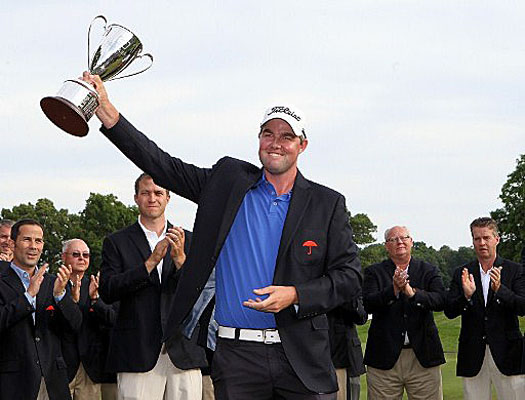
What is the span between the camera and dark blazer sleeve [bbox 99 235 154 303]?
805 cm

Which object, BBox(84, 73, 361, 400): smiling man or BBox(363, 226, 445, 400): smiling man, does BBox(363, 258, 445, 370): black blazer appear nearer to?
BBox(363, 226, 445, 400): smiling man

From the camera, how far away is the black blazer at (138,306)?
8.13m

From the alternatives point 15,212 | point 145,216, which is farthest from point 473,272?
point 15,212

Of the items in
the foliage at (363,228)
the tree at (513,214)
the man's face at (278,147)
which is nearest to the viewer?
the man's face at (278,147)

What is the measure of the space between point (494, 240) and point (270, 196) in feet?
18.0

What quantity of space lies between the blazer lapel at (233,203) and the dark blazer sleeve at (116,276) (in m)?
2.42

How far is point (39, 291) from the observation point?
934 cm

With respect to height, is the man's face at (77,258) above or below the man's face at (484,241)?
below

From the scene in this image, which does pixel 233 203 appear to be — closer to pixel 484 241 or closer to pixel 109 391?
pixel 109 391

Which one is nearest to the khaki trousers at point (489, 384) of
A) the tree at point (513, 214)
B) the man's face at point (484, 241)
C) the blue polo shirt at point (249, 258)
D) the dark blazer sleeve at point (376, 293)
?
the man's face at point (484, 241)

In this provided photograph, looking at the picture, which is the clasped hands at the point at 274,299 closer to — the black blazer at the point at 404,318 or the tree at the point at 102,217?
the black blazer at the point at 404,318

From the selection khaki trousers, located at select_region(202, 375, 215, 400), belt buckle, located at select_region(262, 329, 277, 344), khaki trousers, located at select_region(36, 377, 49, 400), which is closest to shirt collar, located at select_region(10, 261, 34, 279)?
khaki trousers, located at select_region(36, 377, 49, 400)

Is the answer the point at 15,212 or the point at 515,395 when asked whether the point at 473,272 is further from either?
the point at 15,212

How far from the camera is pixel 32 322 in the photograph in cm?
916
